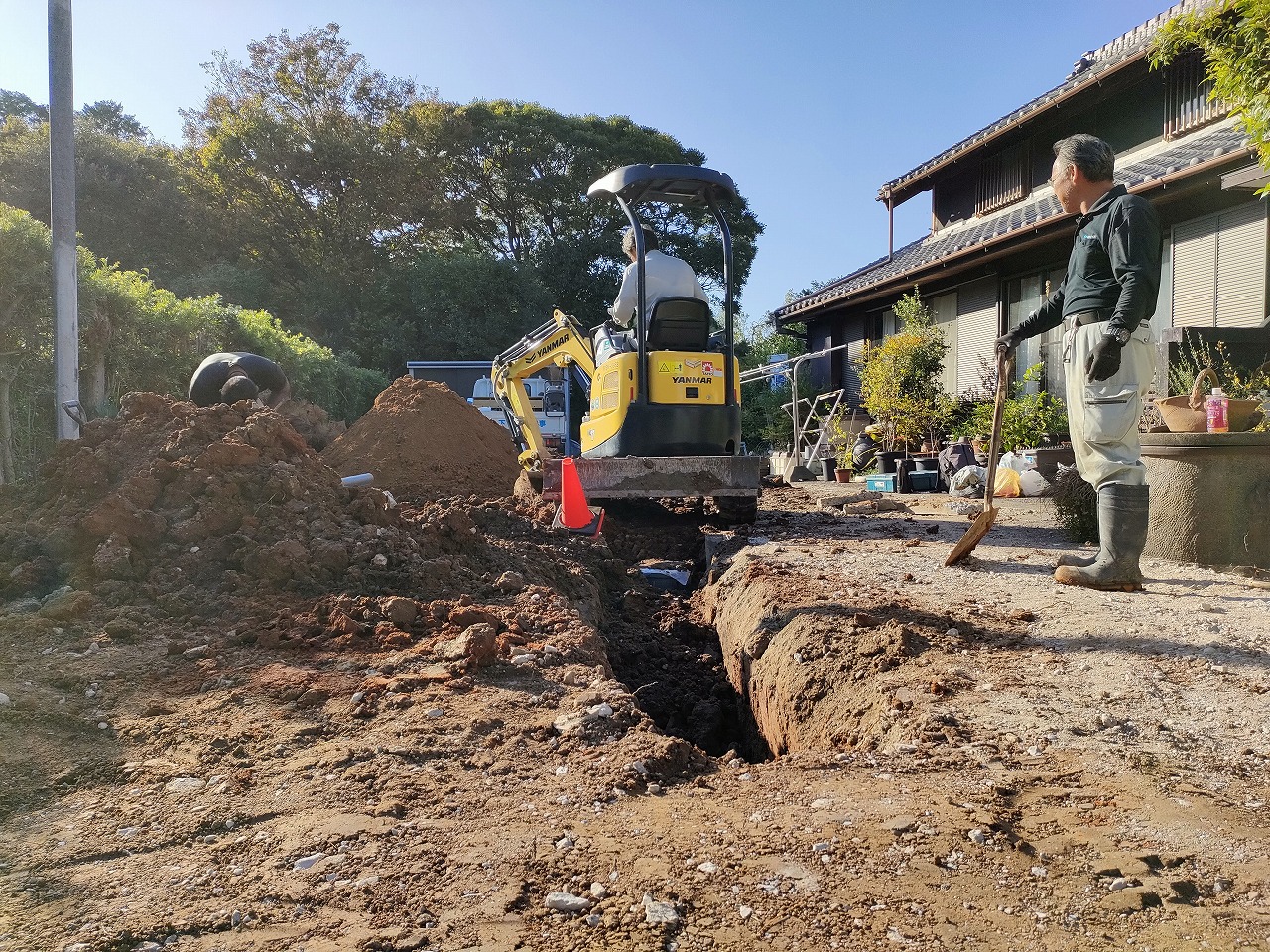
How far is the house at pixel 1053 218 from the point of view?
9.03 metres

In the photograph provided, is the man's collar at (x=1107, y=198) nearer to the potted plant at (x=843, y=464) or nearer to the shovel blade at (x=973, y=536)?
the shovel blade at (x=973, y=536)

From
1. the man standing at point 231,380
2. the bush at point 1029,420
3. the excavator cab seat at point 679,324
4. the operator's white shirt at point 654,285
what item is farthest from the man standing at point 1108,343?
the man standing at point 231,380

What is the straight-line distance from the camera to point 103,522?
4332 mm

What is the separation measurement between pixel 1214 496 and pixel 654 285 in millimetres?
4370

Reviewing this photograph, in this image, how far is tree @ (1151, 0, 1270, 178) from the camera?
183 inches

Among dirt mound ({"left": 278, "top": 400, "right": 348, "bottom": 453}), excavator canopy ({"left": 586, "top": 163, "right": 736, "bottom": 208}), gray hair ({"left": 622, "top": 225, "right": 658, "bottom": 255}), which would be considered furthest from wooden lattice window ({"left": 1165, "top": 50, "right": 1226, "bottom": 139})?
dirt mound ({"left": 278, "top": 400, "right": 348, "bottom": 453})

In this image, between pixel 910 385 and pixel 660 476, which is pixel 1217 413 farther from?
pixel 910 385

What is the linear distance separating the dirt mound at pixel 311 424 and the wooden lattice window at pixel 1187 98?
11.3 meters

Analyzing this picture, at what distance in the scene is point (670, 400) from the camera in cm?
713

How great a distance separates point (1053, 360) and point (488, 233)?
18887 mm

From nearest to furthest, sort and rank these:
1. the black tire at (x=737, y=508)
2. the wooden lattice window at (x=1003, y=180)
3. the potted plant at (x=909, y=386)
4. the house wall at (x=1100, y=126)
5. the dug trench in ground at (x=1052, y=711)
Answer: the dug trench in ground at (x=1052, y=711) < the black tire at (x=737, y=508) < the house wall at (x=1100, y=126) < the potted plant at (x=909, y=386) < the wooden lattice window at (x=1003, y=180)

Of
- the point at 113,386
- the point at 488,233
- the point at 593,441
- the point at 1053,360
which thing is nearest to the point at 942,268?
the point at 1053,360

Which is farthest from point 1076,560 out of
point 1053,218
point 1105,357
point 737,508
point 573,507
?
point 1053,218

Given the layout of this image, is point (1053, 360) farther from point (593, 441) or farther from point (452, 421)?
point (452, 421)
